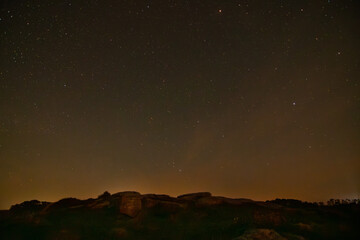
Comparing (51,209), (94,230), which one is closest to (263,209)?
(94,230)

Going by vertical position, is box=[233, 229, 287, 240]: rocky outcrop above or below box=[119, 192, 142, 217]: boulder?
below

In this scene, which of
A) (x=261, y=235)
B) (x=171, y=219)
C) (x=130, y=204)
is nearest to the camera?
(x=261, y=235)

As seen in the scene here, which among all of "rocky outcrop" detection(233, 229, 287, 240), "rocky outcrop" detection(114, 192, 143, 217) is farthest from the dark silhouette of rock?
"rocky outcrop" detection(233, 229, 287, 240)

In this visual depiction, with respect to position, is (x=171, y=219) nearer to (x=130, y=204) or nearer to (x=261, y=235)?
(x=130, y=204)

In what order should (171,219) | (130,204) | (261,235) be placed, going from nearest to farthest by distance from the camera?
(261,235)
(171,219)
(130,204)

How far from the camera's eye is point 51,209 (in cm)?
2586

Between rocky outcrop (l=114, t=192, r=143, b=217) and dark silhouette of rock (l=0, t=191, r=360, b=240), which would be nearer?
dark silhouette of rock (l=0, t=191, r=360, b=240)

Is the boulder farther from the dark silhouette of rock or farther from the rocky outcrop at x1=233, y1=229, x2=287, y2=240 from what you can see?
the rocky outcrop at x1=233, y1=229, x2=287, y2=240

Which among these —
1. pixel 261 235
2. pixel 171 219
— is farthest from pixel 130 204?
pixel 261 235

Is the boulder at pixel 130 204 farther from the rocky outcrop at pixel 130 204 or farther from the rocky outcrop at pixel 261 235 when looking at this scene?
the rocky outcrop at pixel 261 235

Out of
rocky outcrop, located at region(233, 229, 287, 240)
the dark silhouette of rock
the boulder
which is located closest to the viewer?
rocky outcrop, located at region(233, 229, 287, 240)

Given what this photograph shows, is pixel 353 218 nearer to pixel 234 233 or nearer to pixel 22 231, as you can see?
pixel 234 233

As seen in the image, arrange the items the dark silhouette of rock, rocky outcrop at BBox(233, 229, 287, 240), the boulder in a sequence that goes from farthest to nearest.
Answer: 1. the boulder
2. the dark silhouette of rock
3. rocky outcrop at BBox(233, 229, 287, 240)

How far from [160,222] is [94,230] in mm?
5426
